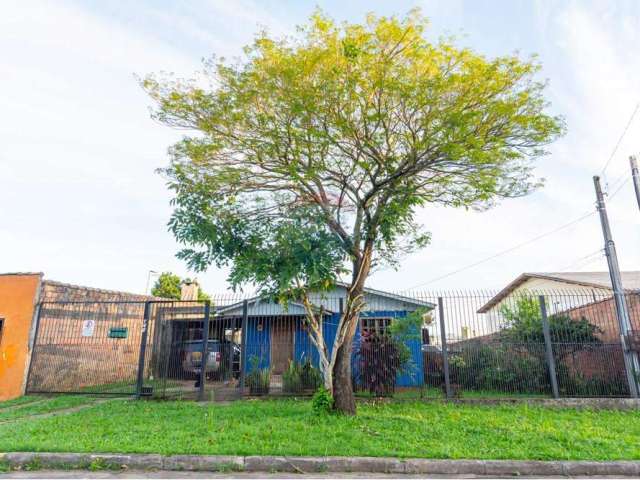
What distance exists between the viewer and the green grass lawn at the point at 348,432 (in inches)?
214

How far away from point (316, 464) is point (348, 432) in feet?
4.05

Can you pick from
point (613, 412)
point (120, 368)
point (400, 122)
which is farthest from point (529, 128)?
point (120, 368)

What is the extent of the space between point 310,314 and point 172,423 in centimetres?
320

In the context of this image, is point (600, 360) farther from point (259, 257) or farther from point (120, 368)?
point (120, 368)

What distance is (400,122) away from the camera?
26.4ft

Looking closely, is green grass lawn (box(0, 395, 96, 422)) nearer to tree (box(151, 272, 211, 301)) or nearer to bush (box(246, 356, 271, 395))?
bush (box(246, 356, 271, 395))

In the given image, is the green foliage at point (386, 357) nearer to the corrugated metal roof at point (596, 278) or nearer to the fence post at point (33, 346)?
the corrugated metal roof at point (596, 278)

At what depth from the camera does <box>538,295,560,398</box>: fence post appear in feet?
29.9

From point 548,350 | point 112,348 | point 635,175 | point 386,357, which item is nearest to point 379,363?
point 386,357

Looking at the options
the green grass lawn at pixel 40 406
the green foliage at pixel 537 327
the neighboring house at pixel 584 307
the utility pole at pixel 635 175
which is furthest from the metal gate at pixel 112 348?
the utility pole at pixel 635 175

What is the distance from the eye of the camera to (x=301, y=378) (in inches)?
399

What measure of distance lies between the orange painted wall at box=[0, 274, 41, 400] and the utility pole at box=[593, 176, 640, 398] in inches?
629

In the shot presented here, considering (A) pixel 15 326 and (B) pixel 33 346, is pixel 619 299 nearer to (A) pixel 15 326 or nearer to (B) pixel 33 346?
(B) pixel 33 346

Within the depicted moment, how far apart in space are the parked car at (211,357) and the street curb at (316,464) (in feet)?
16.8
